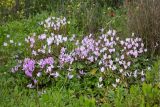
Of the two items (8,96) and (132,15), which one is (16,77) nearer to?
(8,96)

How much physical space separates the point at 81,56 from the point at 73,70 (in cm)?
27

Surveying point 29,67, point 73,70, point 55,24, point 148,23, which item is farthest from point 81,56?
point 55,24

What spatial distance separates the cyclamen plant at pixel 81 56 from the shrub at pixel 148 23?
0.12m

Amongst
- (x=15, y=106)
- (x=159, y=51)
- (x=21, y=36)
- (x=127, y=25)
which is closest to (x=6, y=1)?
(x=21, y=36)

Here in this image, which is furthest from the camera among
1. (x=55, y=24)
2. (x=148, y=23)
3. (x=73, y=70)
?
(x=55, y=24)

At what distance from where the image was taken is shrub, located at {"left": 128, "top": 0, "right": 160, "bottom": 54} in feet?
16.6

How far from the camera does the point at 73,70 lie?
4.54m

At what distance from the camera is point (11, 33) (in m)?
6.27

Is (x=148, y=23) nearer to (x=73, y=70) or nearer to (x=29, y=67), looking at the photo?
(x=73, y=70)

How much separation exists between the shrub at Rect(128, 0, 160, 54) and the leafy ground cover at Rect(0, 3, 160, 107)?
105 millimetres

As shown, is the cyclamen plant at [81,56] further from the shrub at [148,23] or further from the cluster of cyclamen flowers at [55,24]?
the cluster of cyclamen flowers at [55,24]

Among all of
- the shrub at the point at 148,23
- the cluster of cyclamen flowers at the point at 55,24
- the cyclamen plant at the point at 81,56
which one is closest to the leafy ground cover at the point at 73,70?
the cyclamen plant at the point at 81,56

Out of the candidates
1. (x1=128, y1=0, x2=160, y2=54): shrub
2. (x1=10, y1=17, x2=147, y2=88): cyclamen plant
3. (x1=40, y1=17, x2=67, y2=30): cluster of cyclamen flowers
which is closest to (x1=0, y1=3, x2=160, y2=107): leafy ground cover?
(x1=10, y1=17, x2=147, y2=88): cyclamen plant

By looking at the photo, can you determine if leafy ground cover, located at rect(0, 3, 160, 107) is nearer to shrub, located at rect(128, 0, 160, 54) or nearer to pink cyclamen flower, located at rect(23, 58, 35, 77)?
pink cyclamen flower, located at rect(23, 58, 35, 77)
